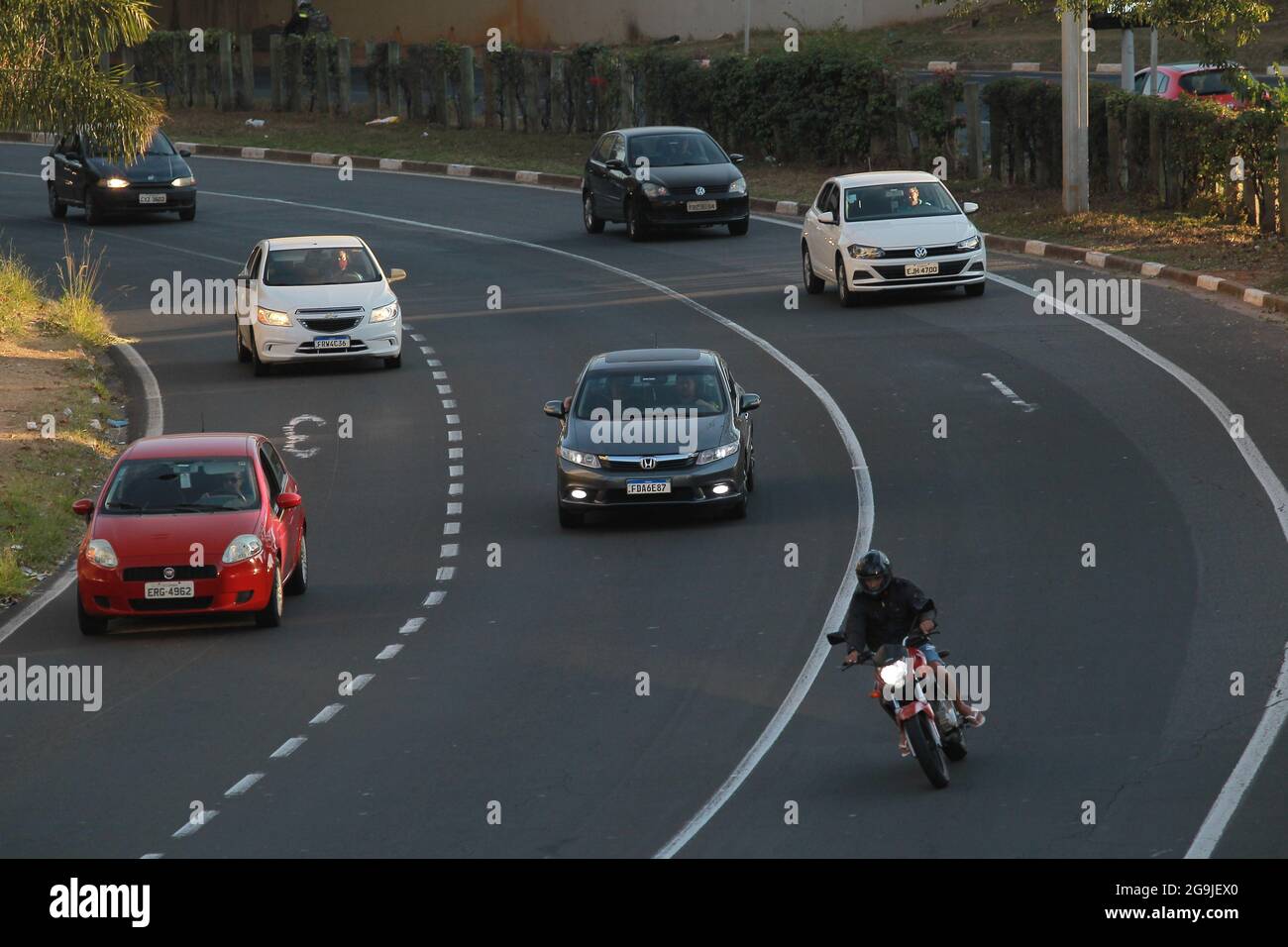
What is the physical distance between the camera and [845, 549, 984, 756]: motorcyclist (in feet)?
41.3

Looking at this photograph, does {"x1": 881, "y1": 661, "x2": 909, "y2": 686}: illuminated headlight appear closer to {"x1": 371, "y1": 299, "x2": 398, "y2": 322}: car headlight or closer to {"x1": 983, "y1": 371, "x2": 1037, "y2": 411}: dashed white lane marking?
{"x1": 983, "y1": 371, "x2": 1037, "y2": 411}: dashed white lane marking

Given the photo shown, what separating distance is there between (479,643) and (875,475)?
6.36 m

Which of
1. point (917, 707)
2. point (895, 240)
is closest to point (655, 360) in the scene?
point (895, 240)

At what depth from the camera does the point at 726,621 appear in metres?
16.6

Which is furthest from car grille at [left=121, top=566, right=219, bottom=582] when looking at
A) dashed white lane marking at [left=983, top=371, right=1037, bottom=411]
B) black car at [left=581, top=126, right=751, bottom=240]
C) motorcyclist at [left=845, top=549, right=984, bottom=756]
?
black car at [left=581, top=126, right=751, bottom=240]

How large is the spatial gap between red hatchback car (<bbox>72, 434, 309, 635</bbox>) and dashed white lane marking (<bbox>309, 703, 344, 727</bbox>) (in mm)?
2508

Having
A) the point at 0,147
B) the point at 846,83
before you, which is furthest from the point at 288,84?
the point at 846,83

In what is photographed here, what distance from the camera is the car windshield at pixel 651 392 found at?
21.1 m

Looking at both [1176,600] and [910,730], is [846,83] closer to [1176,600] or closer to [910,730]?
[1176,600]

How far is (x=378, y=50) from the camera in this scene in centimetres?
5691

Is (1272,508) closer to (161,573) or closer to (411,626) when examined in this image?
(411,626)

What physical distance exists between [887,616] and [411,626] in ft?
17.9

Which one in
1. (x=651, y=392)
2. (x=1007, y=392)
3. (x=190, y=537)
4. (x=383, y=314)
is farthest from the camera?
(x=383, y=314)

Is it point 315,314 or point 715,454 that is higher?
point 315,314
